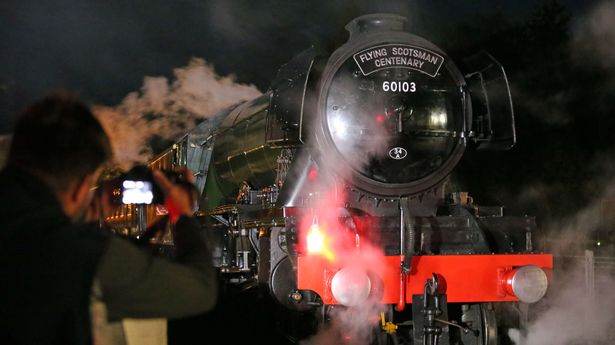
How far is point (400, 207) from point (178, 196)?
3.09 m

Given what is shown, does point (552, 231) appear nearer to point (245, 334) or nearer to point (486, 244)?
point (245, 334)

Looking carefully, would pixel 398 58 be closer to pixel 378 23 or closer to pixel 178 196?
pixel 378 23

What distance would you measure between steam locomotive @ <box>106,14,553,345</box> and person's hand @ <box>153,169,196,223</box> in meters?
2.51

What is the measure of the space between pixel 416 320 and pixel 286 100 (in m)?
1.92

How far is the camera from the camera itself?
6.99 feet

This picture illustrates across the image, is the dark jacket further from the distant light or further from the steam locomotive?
the distant light

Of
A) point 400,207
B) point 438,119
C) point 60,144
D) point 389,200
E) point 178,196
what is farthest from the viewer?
point 438,119

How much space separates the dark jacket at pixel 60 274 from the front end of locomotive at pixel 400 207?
2.85 metres

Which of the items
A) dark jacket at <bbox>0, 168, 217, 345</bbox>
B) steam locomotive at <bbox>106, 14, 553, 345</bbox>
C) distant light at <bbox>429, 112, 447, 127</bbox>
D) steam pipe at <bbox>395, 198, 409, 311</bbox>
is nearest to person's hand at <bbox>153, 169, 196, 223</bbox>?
dark jacket at <bbox>0, 168, 217, 345</bbox>

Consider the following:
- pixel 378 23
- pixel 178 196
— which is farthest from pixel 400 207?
pixel 178 196

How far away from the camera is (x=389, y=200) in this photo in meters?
5.10

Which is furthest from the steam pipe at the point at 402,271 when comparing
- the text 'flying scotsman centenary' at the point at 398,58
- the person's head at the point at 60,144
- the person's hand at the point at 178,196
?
the person's head at the point at 60,144

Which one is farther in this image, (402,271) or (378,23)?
(378,23)

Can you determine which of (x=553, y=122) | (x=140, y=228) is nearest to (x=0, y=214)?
(x=140, y=228)
